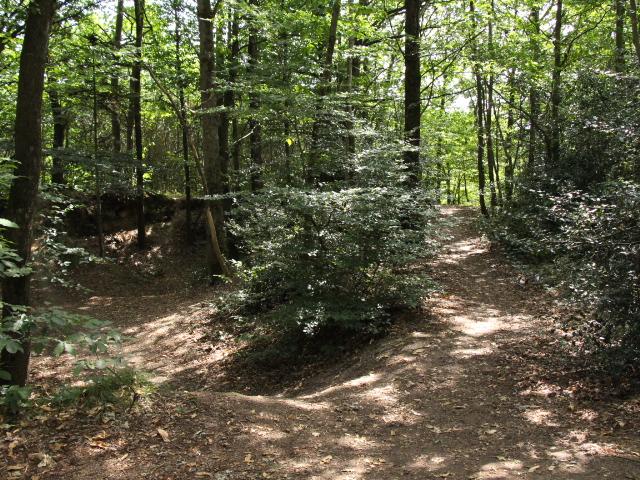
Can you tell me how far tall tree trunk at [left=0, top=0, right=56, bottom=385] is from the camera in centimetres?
505

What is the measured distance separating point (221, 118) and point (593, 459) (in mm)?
14906

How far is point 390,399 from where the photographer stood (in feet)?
19.2

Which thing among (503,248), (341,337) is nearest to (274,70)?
(341,337)

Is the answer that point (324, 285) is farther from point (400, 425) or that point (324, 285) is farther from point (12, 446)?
point (12, 446)

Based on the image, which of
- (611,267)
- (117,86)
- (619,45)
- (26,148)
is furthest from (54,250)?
(619,45)

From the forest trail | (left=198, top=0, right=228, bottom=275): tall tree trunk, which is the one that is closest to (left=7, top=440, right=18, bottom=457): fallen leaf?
the forest trail

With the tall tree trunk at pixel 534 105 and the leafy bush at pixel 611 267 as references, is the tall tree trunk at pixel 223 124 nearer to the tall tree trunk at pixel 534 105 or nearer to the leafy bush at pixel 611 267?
the tall tree trunk at pixel 534 105

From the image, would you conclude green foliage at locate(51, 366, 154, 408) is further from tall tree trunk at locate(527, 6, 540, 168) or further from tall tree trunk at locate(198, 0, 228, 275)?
tall tree trunk at locate(527, 6, 540, 168)

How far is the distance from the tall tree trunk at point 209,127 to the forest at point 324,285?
0.06 metres

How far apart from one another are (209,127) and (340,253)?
6863mm

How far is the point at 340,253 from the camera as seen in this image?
803 cm

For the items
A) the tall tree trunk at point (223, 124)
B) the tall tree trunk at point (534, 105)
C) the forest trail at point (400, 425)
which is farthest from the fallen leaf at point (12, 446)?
the tall tree trunk at point (534, 105)

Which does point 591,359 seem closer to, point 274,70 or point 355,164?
point 355,164

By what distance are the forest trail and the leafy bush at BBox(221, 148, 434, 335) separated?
69cm
